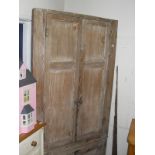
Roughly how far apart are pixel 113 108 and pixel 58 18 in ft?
4.47

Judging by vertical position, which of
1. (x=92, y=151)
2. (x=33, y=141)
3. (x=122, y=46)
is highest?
(x=122, y=46)

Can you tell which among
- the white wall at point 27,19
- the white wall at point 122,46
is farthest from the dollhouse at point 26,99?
the white wall at point 122,46

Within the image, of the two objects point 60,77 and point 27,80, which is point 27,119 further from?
point 60,77

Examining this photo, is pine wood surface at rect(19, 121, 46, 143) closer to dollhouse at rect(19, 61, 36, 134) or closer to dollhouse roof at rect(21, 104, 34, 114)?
dollhouse at rect(19, 61, 36, 134)

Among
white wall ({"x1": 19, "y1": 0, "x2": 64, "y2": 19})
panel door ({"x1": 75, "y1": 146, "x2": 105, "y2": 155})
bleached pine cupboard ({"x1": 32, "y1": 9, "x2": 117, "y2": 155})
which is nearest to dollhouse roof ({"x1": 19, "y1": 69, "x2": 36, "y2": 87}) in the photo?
bleached pine cupboard ({"x1": 32, "y1": 9, "x2": 117, "y2": 155})

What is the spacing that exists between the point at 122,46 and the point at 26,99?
1424mm

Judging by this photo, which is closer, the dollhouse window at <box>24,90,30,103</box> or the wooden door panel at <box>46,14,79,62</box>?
the dollhouse window at <box>24,90,30,103</box>

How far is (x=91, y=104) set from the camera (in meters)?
2.50

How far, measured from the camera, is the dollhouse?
175cm

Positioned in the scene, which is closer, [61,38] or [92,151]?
[61,38]

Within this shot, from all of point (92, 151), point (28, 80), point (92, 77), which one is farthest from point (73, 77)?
point (92, 151)

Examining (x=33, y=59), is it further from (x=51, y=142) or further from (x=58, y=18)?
(x=51, y=142)
